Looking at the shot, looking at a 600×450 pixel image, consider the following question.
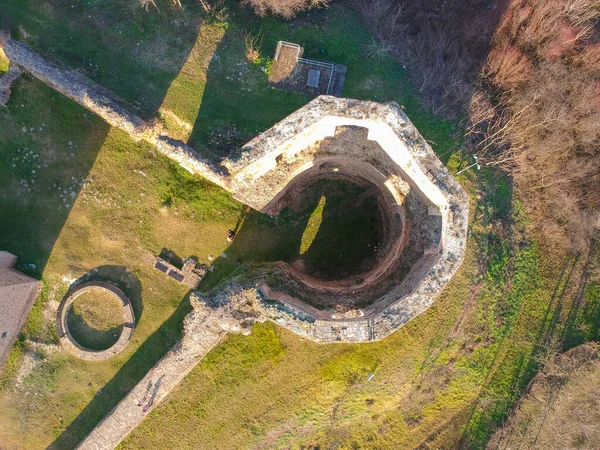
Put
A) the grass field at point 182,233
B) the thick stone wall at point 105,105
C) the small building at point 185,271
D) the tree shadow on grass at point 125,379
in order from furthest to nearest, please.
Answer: the tree shadow on grass at point 125,379
the small building at point 185,271
the grass field at point 182,233
the thick stone wall at point 105,105

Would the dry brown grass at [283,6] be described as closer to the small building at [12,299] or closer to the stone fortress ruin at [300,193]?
the stone fortress ruin at [300,193]

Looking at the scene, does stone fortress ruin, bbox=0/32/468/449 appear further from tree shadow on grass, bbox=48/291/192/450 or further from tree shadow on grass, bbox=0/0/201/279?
tree shadow on grass, bbox=0/0/201/279

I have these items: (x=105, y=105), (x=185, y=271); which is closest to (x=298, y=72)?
(x=105, y=105)

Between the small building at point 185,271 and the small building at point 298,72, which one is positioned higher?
the small building at point 298,72

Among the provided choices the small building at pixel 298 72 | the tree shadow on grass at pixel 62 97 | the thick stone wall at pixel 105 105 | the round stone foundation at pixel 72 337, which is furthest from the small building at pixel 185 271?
the small building at pixel 298 72

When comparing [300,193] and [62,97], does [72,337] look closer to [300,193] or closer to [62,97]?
[62,97]
